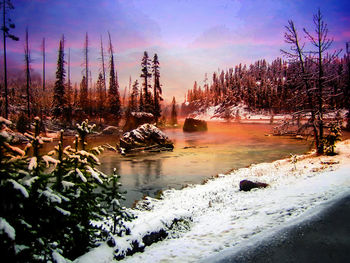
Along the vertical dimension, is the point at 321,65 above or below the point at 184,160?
above

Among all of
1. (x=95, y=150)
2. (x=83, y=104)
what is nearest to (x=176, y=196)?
(x=95, y=150)

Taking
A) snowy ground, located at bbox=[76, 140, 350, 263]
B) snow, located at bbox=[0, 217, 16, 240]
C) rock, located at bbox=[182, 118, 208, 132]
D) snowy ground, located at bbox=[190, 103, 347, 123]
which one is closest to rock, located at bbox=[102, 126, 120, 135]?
rock, located at bbox=[182, 118, 208, 132]

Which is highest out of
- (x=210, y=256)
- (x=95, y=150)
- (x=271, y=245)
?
(x=95, y=150)

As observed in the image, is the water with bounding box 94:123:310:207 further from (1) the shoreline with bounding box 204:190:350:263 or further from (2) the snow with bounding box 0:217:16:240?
(2) the snow with bounding box 0:217:16:240

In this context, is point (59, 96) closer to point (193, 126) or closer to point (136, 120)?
point (136, 120)

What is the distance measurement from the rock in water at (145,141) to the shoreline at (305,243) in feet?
79.5

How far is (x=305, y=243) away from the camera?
4445 mm

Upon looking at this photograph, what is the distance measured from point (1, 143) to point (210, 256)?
4421 mm

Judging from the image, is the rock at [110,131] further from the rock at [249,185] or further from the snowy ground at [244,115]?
the snowy ground at [244,115]

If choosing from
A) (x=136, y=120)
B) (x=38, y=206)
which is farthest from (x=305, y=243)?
(x=136, y=120)

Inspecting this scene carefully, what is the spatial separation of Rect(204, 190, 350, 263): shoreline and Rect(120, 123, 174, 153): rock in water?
24238 mm

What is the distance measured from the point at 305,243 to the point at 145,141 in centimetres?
2606

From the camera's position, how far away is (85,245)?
5.09m

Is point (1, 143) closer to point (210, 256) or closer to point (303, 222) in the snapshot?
point (210, 256)
